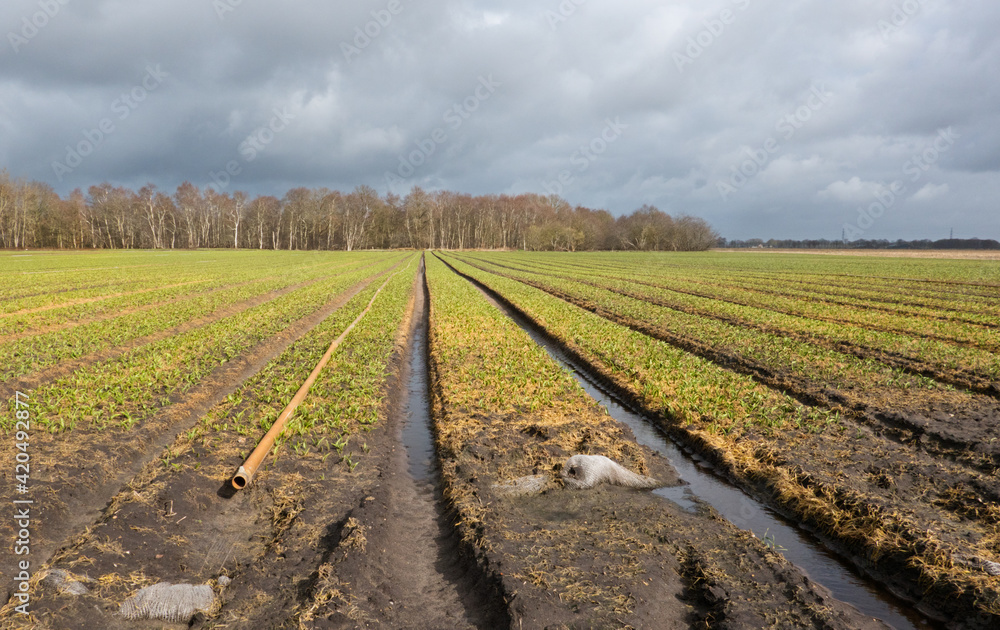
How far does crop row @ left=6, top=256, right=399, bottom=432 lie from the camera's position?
8.28 metres

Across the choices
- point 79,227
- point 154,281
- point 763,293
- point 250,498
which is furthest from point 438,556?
point 79,227

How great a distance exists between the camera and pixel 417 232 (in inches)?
5172

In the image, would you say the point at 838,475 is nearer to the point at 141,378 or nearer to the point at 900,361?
the point at 900,361

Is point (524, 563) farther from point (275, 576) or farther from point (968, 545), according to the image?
point (968, 545)

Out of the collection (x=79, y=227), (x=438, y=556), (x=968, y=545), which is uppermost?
(x=79, y=227)

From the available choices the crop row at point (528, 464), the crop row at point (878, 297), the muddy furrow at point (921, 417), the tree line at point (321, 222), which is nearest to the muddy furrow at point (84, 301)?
the crop row at point (528, 464)

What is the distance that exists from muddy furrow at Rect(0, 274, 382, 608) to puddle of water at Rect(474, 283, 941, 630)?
23.2ft

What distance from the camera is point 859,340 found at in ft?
47.0

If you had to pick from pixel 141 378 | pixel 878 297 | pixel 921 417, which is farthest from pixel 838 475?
pixel 878 297

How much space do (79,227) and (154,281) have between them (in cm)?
9496

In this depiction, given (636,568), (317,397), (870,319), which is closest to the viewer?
(636,568)

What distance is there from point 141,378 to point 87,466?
12.9 ft

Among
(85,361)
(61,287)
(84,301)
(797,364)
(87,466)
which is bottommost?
(87,466)

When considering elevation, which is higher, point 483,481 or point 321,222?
point 321,222
